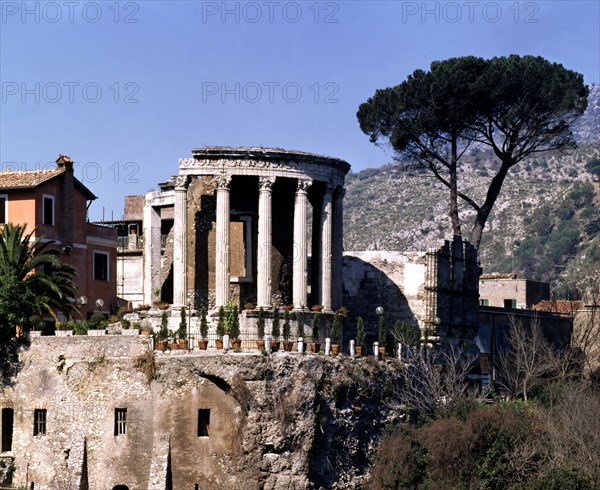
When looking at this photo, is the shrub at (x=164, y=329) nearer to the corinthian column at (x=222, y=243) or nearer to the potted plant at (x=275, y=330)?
the corinthian column at (x=222, y=243)

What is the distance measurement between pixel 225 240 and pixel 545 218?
108m

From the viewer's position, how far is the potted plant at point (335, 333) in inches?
2207

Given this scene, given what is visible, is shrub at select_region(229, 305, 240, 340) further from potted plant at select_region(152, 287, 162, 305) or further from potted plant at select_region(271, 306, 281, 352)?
potted plant at select_region(152, 287, 162, 305)

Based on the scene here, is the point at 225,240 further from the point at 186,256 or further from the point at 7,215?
the point at 7,215

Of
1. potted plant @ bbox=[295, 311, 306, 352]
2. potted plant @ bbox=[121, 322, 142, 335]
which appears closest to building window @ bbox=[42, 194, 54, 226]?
potted plant @ bbox=[121, 322, 142, 335]

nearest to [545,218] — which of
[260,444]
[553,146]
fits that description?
[553,146]

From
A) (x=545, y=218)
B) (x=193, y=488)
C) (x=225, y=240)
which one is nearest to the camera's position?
(x=193, y=488)

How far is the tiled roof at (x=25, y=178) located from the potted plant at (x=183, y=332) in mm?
9854

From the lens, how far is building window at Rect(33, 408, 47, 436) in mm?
54781

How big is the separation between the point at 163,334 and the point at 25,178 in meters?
11.8

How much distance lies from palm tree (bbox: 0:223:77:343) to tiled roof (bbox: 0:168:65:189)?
354 centimetres

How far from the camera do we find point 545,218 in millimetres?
162250

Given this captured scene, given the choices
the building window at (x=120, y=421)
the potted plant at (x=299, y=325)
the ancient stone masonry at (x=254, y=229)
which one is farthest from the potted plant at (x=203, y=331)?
the potted plant at (x=299, y=325)

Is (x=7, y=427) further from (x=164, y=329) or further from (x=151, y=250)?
(x=151, y=250)
